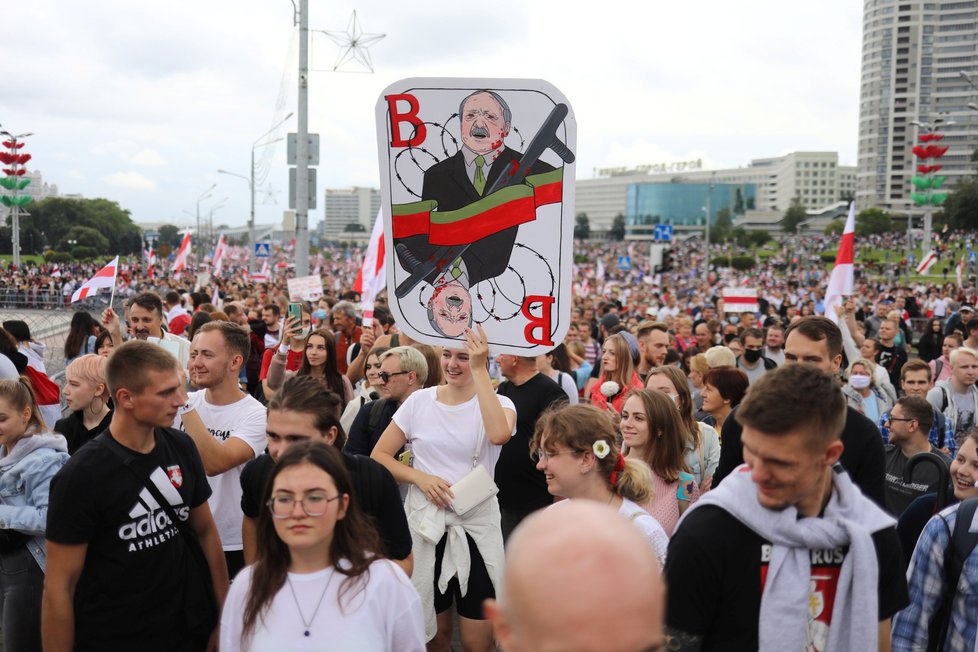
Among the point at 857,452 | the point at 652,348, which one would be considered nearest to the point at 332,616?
the point at 857,452

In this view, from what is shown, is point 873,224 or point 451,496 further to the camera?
point 873,224

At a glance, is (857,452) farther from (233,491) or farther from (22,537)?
(22,537)

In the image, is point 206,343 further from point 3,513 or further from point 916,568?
point 916,568

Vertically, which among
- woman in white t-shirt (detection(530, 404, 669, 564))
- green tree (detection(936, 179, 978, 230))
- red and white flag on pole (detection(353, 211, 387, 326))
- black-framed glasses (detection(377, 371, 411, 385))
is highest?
green tree (detection(936, 179, 978, 230))

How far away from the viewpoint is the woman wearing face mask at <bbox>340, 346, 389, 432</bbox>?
18.6 ft

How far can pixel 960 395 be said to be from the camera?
25.4 feet

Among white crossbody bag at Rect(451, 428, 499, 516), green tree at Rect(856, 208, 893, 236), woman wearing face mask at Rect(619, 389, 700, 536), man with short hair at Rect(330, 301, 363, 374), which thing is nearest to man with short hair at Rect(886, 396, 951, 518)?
woman wearing face mask at Rect(619, 389, 700, 536)

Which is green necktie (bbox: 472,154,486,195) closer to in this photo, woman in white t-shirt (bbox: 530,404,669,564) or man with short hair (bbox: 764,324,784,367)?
woman in white t-shirt (bbox: 530,404,669,564)

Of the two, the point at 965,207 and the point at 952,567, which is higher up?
the point at 965,207

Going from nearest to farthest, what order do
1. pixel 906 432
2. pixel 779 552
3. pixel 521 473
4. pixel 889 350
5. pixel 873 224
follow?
1. pixel 779 552
2. pixel 521 473
3. pixel 906 432
4. pixel 889 350
5. pixel 873 224

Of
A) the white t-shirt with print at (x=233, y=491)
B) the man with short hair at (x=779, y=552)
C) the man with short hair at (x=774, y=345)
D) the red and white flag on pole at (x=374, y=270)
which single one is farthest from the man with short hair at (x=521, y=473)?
the red and white flag on pole at (x=374, y=270)

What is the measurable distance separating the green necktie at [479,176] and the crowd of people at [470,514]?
0.64m

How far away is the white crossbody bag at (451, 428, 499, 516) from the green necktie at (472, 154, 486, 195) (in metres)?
1.20

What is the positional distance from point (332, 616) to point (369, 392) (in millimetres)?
4053
